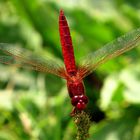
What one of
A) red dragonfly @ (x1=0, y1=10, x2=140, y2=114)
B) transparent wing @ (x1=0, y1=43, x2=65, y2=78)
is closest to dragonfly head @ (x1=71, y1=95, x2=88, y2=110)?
red dragonfly @ (x1=0, y1=10, x2=140, y2=114)

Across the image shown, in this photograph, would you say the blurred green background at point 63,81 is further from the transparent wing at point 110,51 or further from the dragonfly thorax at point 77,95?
the dragonfly thorax at point 77,95

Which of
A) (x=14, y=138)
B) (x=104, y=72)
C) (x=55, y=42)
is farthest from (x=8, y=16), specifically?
(x=14, y=138)

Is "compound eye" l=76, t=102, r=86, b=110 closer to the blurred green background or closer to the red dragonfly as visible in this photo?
the red dragonfly

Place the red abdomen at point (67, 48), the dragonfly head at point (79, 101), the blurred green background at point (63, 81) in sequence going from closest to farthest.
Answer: the dragonfly head at point (79, 101), the red abdomen at point (67, 48), the blurred green background at point (63, 81)

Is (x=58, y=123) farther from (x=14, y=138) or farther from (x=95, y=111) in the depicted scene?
(x=95, y=111)

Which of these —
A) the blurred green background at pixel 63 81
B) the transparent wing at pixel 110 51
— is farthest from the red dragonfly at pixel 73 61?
the blurred green background at pixel 63 81

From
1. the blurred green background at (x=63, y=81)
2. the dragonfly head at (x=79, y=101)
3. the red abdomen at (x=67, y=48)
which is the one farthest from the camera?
the blurred green background at (x=63, y=81)

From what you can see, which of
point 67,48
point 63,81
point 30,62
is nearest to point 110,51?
point 67,48
